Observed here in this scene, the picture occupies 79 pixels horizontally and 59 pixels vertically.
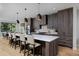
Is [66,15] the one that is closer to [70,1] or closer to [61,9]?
[61,9]

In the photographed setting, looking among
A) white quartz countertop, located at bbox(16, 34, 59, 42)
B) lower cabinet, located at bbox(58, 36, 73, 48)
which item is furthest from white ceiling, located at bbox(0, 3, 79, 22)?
lower cabinet, located at bbox(58, 36, 73, 48)

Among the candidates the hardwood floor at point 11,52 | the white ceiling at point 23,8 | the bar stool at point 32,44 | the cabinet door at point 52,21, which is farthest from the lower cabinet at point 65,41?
the white ceiling at point 23,8

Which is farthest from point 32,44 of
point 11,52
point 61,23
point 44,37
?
point 61,23

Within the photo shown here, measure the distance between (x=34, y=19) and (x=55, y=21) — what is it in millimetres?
531

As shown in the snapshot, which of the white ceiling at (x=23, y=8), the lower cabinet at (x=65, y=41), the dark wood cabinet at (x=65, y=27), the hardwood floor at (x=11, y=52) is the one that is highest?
the white ceiling at (x=23, y=8)

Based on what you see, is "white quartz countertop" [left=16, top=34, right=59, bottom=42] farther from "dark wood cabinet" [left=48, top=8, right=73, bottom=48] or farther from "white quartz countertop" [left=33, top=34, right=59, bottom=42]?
"dark wood cabinet" [left=48, top=8, right=73, bottom=48]

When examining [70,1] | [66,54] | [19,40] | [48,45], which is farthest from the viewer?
[19,40]

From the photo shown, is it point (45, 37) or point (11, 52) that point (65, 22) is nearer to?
point (45, 37)

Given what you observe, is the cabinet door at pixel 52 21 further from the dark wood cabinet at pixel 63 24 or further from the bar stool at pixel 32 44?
the bar stool at pixel 32 44

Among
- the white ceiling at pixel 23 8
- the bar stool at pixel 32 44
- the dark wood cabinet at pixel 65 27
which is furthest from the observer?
the bar stool at pixel 32 44

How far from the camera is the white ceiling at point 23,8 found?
89.4 inches

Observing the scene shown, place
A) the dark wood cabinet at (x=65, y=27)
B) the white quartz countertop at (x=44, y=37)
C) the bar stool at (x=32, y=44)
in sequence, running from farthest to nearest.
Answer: the bar stool at (x=32, y=44) → the white quartz countertop at (x=44, y=37) → the dark wood cabinet at (x=65, y=27)

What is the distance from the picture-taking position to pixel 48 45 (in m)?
2.51

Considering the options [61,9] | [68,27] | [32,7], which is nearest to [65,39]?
[68,27]
